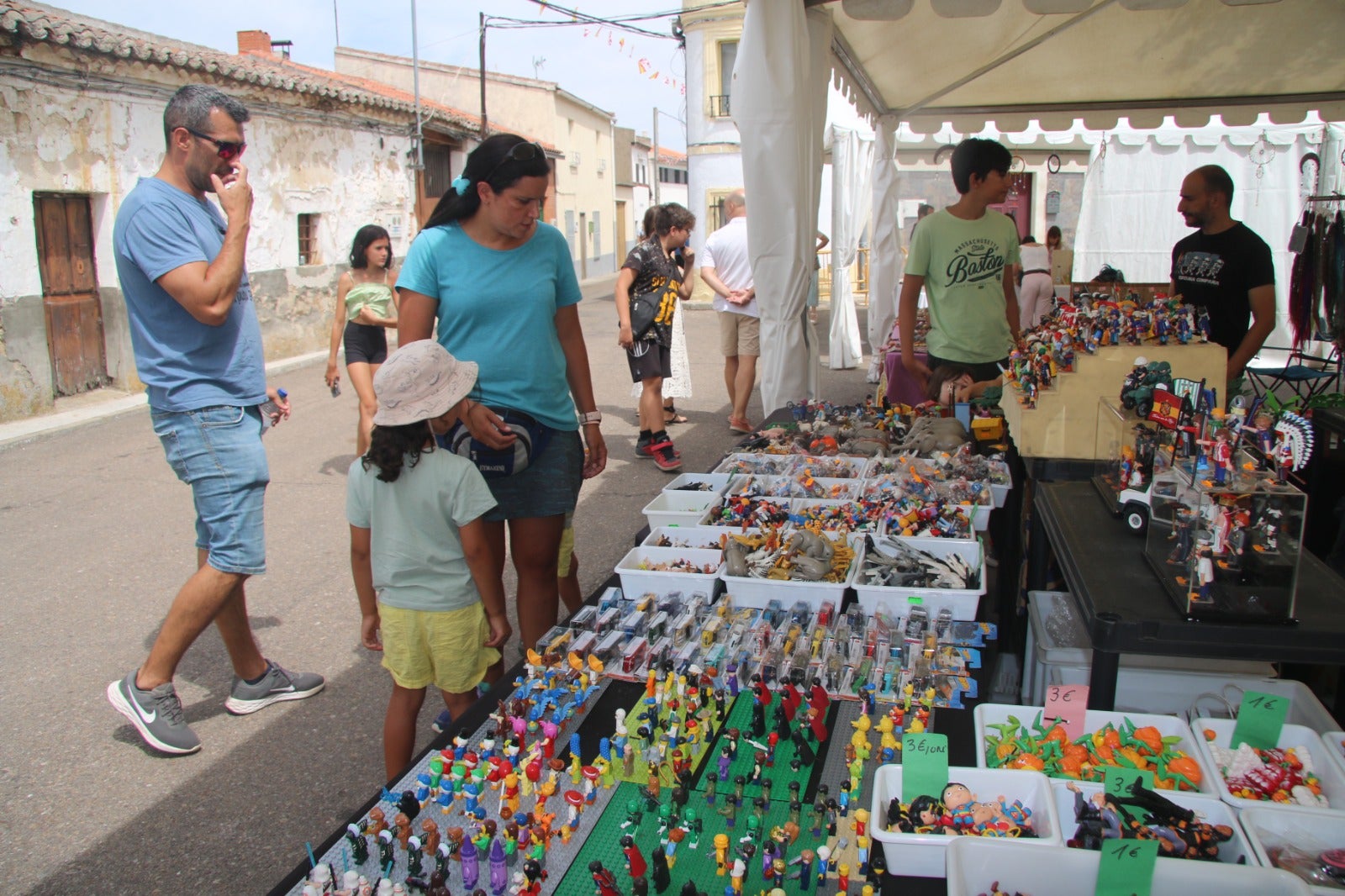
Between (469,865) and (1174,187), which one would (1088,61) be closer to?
(1174,187)

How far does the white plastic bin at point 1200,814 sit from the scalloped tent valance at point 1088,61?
12.6 ft

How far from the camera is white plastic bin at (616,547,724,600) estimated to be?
2570 mm

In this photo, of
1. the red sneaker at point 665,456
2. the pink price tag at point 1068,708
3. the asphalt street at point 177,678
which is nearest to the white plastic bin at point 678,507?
the asphalt street at point 177,678

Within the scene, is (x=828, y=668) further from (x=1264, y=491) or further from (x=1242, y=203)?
(x=1242, y=203)

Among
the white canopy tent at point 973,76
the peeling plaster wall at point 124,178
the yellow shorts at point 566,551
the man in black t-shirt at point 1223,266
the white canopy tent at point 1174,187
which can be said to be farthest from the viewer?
the white canopy tent at point 1174,187

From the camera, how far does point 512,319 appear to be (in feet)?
9.16

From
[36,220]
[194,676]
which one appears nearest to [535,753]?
[194,676]

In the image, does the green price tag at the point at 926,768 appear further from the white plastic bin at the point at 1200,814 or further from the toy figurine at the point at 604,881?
the toy figurine at the point at 604,881

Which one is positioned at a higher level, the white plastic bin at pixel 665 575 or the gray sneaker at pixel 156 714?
the white plastic bin at pixel 665 575

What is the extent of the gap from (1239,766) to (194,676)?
3.55 meters

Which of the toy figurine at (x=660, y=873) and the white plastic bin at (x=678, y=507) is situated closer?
the toy figurine at (x=660, y=873)

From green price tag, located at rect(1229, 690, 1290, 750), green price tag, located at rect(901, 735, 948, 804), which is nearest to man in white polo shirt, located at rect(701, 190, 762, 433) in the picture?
green price tag, located at rect(1229, 690, 1290, 750)

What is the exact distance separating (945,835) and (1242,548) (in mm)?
738

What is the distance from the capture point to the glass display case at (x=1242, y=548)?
162 cm
